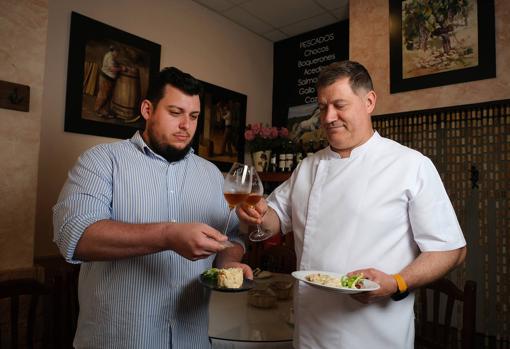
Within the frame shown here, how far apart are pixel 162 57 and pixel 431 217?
9.58 ft

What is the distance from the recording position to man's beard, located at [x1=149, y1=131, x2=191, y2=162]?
1462mm

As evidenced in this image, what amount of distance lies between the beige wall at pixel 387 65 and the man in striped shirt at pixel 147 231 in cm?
187

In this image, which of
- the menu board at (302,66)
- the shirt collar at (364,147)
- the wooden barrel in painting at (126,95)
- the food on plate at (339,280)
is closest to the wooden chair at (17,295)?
the food on plate at (339,280)

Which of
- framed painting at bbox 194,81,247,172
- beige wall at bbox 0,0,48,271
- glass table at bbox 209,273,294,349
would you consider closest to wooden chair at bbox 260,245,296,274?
glass table at bbox 209,273,294,349

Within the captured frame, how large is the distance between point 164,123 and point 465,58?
2.18m

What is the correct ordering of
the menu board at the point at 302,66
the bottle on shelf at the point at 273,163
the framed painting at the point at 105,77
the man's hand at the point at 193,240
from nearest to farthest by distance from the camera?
the man's hand at the point at 193,240 < the framed painting at the point at 105,77 < the bottle on shelf at the point at 273,163 < the menu board at the point at 302,66

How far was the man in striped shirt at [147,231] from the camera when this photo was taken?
1069 mm

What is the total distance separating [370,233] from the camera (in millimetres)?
1311

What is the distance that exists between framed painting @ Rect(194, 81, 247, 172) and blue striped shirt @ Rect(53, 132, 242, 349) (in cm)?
228

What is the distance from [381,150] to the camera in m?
1.44

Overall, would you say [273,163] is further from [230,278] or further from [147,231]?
[147,231]

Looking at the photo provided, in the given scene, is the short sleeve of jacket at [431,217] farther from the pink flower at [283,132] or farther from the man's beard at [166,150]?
the pink flower at [283,132]

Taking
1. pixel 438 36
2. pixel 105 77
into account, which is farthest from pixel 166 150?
pixel 438 36

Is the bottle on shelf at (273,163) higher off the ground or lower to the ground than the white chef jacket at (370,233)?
higher
